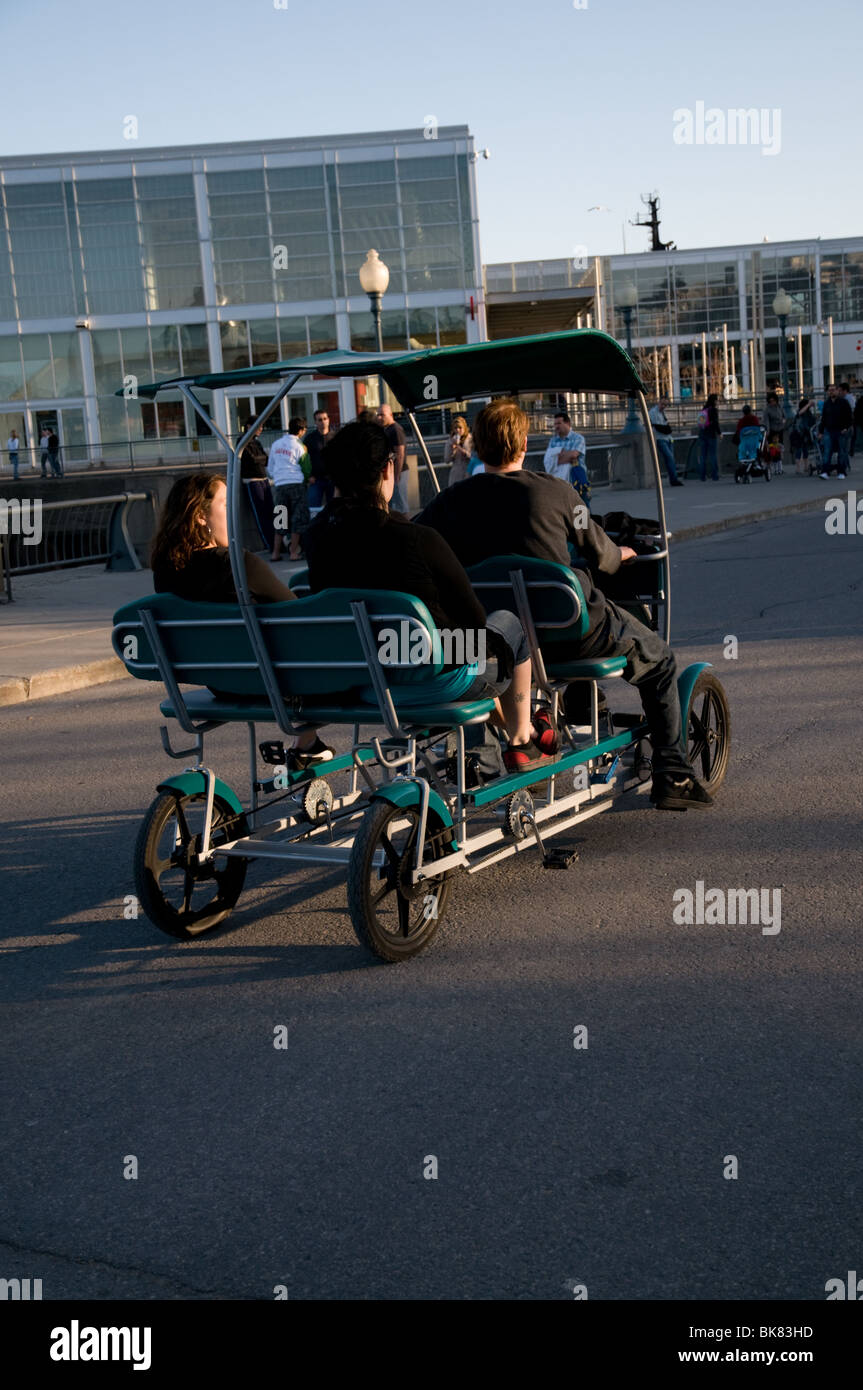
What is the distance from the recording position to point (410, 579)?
5.58 m

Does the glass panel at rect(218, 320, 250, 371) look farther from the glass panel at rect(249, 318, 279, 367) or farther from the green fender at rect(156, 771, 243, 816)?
the green fender at rect(156, 771, 243, 816)

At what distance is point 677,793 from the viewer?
22.7ft

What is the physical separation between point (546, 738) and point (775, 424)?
1173 inches

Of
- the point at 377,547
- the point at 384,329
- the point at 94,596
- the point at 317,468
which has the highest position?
the point at 384,329

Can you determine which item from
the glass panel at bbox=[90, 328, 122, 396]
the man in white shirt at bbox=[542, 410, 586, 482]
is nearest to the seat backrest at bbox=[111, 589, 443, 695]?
the man in white shirt at bbox=[542, 410, 586, 482]

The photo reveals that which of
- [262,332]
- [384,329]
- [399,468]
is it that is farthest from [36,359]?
[399,468]

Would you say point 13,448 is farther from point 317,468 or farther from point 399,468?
point 399,468

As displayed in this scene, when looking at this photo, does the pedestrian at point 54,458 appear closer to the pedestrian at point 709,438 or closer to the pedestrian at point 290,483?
the pedestrian at point 709,438

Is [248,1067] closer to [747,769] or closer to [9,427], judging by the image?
[747,769]


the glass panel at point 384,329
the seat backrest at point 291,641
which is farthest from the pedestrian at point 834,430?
the glass panel at point 384,329

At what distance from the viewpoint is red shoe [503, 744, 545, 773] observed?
6125 millimetres

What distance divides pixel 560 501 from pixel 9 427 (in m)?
58.6

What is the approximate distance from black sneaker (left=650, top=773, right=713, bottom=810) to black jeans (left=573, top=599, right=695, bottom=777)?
4cm

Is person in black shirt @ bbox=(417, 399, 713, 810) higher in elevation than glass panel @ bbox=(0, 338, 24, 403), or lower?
lower
